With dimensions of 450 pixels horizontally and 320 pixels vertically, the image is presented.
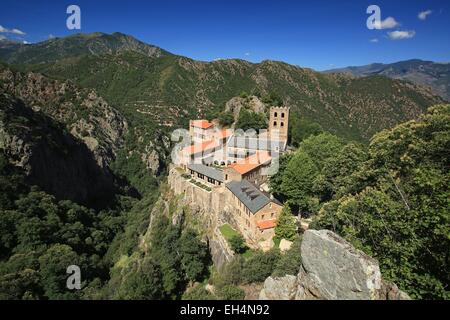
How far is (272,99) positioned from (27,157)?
Result: 7019 centimetres

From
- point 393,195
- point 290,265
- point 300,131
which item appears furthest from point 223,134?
point 393,195

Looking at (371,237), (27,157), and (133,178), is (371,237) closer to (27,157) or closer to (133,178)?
(27,157)

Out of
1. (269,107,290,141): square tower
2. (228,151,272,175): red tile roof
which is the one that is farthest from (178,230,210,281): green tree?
(269,107,290,141): square tower

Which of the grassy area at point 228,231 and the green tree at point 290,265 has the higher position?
the green tree at point 290,265

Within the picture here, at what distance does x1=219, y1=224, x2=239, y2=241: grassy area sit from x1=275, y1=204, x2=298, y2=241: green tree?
23.2 ft

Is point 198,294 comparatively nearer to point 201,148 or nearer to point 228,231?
point 228,231

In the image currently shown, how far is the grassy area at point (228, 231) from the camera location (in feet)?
134

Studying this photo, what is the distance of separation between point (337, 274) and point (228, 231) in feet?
93.9

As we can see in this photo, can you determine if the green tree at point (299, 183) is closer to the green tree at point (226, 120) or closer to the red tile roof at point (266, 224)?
the red tile roof at point (266, 224)

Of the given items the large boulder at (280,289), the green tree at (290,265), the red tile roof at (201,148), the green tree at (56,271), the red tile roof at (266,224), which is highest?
Result: the red tile roof at (201,148)

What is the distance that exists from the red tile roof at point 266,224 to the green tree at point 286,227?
1199 millimetres

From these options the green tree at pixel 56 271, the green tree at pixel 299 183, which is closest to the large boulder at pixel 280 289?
the green tree at pixel 299 183

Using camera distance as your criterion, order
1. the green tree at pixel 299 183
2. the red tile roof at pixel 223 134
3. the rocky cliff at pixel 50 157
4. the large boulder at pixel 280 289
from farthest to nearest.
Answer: the rocky cliff at pixel 50 157 < the red tile roof at pixel 223 134 < the green tree at pixel 299 183 < the large boulder at pixel 280 289

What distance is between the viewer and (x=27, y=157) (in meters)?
86.4
